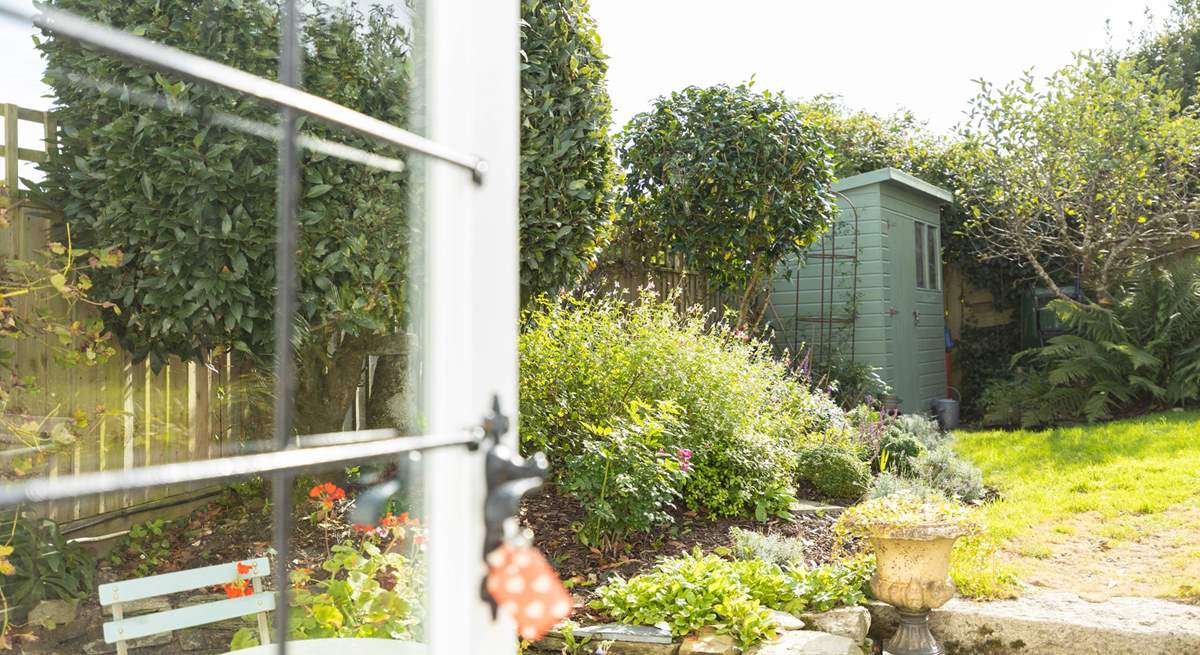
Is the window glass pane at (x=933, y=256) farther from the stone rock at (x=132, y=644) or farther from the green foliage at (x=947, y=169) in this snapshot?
the stone rock at (x=132, y=644)

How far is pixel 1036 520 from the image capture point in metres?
4.70

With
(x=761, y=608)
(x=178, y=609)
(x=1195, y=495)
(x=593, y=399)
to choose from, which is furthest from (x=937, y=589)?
(x=178, y=609)

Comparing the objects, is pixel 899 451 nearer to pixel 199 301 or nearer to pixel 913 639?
pixel 913 639

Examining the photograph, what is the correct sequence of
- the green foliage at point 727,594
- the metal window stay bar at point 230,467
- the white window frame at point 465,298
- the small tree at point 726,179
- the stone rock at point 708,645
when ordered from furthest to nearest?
the small tree at point 726,179 → the green foliage at point 727,594 → the stone rock at point 708,645 → the white window frame at point 465,298 → the metal window stay bar at point 230,467

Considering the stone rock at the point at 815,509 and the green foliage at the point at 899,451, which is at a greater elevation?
the green foliage at the point at 899,451

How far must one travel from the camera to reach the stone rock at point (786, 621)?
3.04 m

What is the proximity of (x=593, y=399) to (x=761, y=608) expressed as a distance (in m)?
1.59

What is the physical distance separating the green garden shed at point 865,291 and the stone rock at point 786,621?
5.69 meters

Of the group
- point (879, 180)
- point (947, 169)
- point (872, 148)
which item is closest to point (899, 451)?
point (879, 180)

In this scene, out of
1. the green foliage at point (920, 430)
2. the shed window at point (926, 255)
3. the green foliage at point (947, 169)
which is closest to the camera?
the green foliage at point (920, 430)

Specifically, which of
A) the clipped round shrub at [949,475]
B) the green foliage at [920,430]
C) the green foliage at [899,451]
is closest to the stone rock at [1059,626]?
the clipped round shrub at [949,475]

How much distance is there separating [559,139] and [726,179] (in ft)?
10.4

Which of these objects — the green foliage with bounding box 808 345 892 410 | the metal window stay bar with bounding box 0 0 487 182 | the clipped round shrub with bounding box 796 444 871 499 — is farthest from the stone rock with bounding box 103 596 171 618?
the green foliage with bounding box 808 345 892 410

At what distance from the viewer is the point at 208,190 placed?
644 millimetres
